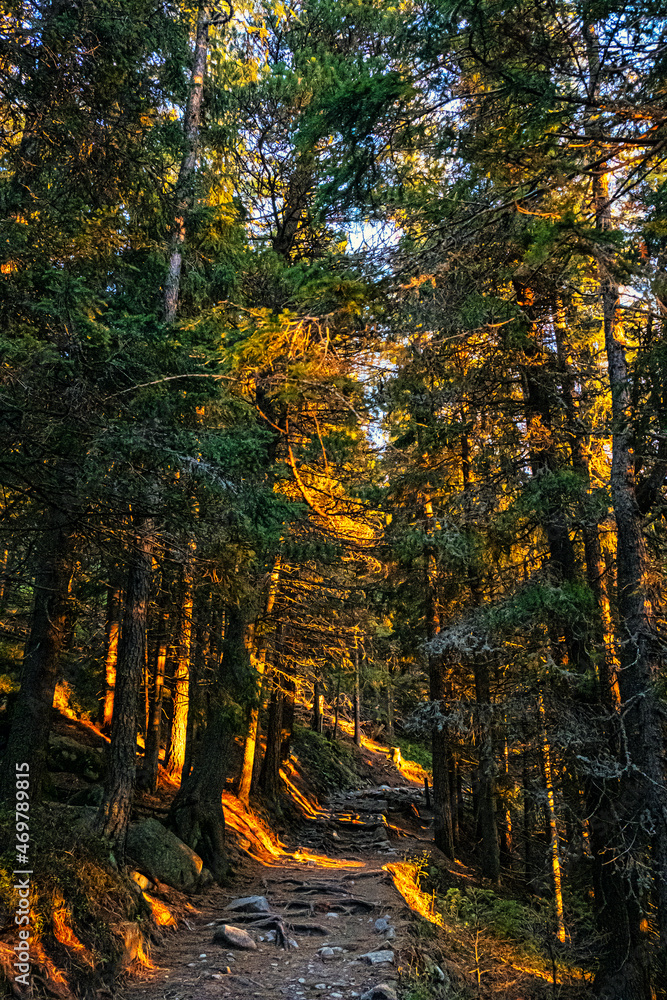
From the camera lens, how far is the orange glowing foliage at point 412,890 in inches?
390

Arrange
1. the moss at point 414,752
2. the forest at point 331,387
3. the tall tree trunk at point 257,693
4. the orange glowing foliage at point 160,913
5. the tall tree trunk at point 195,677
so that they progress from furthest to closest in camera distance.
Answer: the moss at point 414,752 < the tall tree trunk at point 195,677 < the tall tree trunk at point 257,693 < the orange glowing foliage at point 160,913 < the forest at point 331,387

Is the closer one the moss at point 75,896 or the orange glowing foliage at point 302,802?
the moss at point 75,896

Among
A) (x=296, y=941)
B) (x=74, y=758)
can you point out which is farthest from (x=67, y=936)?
(x=74, y=758)

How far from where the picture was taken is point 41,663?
27.8ft

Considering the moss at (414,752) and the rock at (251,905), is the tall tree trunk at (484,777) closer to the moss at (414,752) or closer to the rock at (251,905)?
the rock at (251,905)

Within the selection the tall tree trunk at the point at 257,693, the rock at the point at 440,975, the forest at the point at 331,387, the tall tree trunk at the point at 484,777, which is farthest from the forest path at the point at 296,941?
the tall tree trunk at the point at 484,777

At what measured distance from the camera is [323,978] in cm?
662

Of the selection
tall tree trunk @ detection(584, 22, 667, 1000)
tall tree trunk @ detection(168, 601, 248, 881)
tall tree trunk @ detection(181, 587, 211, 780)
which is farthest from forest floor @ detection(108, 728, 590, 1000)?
tall tree trunk @ detection(181, 587, 211, 780)

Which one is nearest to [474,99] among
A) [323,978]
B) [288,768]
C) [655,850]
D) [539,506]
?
[539,506]

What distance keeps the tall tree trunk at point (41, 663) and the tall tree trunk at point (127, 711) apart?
2.93 feet

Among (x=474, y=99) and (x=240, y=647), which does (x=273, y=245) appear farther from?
(x=240, y=647)

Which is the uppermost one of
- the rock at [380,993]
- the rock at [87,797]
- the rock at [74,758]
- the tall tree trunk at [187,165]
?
the tall tree trunk at [187,165]

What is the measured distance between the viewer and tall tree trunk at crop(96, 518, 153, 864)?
789cm

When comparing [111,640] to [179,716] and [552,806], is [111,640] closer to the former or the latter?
[179,716]
